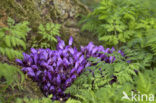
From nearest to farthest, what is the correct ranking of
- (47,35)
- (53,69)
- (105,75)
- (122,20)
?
(105,75) → (53,69) → (47,35) → (122,20)

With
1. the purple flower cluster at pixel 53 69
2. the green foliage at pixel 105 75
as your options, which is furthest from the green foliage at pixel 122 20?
the green foliage at pixel 105 75

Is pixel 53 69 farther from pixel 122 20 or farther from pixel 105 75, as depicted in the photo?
pixel 122 20

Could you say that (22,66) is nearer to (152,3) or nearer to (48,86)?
(48,86)

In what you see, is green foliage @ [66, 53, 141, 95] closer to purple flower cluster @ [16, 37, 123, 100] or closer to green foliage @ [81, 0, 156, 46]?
purple flower cluster @ [16, 37, 123, 100]

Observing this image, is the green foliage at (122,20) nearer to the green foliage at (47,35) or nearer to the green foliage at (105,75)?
the green foliage at (47,35)

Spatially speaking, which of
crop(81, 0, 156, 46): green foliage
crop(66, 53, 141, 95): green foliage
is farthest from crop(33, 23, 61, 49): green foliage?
crop(66, 53, 141, 95): green foliage

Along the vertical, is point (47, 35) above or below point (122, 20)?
below

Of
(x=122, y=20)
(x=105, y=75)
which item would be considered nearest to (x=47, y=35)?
(x=105, y=75)
